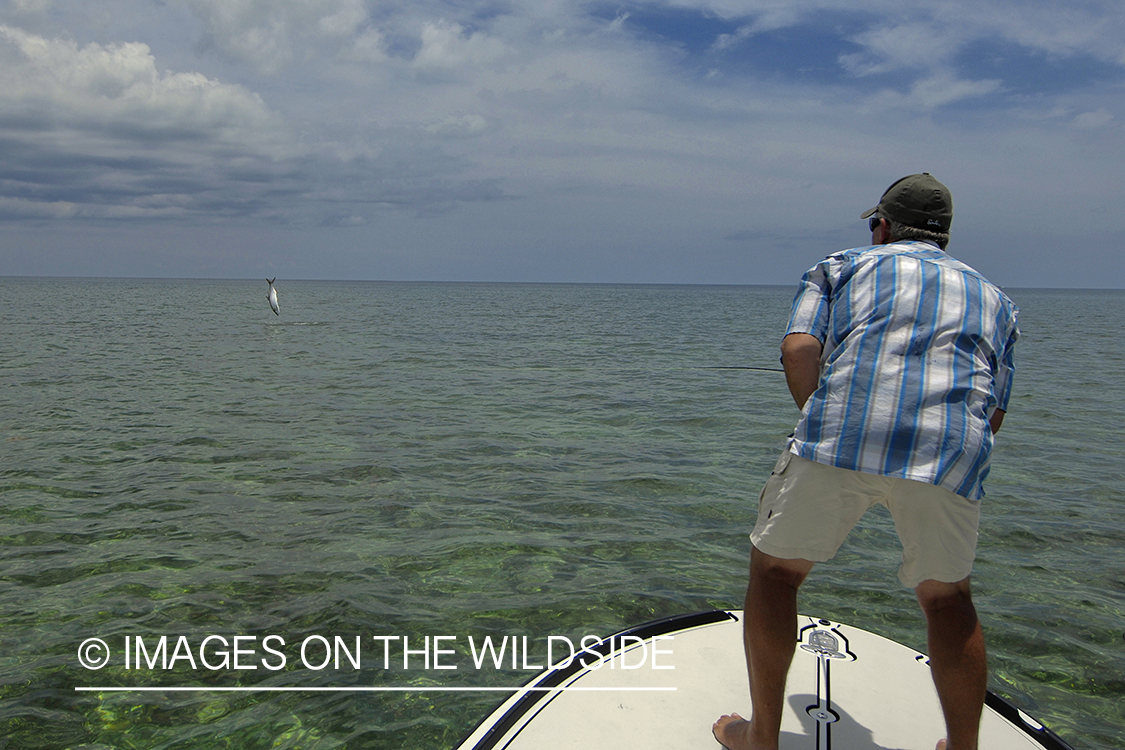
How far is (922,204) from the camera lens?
2746 mm

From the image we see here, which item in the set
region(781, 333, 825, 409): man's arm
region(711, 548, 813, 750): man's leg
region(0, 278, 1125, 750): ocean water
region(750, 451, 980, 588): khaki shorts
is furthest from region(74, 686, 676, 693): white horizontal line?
region(781, 333, 825, 409): man's arm

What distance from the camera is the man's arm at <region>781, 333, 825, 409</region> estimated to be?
8.65ft

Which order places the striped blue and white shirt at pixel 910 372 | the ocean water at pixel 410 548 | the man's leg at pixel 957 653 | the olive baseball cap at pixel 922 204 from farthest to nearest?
the ocean water at pixel 410 548 → the olive baseball cap at pixel 922 204 → the man's leg at pixel 957 653 → the striped blue and white shirt at pixel 910 372

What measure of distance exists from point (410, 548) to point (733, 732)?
4.12 m

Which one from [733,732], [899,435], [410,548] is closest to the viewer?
[899,435]

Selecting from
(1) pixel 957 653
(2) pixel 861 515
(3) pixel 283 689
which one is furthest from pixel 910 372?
(3) pixel 283 689

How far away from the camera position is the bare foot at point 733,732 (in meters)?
2.83

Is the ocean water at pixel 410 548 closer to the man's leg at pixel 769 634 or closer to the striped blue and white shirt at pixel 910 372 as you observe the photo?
the man's leg at pixel 769 634

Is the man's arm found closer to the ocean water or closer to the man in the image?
the man

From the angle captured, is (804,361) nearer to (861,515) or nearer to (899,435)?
(899,435)

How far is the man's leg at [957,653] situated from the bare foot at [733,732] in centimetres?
75

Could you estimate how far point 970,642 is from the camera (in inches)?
101

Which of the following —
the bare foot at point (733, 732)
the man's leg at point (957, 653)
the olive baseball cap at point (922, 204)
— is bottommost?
the bare foot at point (733, 732)

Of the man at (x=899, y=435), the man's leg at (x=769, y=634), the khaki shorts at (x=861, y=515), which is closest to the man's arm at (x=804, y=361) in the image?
the man at (x=899, y=435)
